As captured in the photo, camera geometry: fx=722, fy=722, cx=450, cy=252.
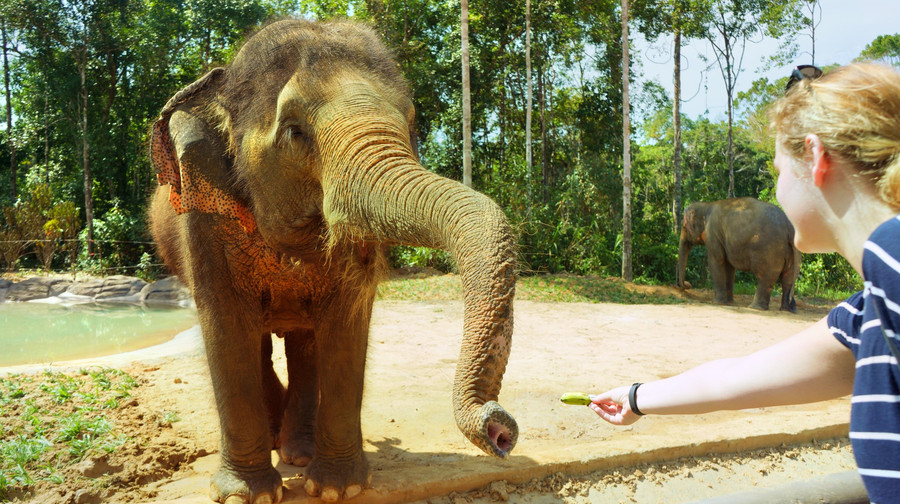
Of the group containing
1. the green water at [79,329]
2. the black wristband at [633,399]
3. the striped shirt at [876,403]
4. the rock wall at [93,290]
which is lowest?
the green water at [79,329]

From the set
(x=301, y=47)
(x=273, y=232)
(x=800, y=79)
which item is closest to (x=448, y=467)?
(x=273, y=232)

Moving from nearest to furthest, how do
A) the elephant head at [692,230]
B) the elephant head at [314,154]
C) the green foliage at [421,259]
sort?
1. the elephant head at [314,154]
2. the elephant head at [692,230]
3. the green foliage at [421,259]

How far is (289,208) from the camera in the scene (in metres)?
3.27

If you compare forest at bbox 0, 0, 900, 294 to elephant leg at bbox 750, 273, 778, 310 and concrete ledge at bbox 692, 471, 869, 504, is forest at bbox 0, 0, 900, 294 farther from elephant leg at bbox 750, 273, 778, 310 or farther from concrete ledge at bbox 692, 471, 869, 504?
concrete ledge at bbox 692, 471, 869, 504

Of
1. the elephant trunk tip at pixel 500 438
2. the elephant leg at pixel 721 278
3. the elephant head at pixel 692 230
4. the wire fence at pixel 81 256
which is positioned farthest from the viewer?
the wire fence at pixel 81 256

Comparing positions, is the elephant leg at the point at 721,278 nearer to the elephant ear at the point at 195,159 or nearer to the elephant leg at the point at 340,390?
the elephant leg at the point at 340,390

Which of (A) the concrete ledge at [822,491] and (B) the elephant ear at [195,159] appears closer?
(A) the concrete ledge at [822,491]

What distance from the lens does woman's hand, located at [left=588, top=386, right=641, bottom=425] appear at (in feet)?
6.91

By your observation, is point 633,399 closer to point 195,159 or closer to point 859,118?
point 859,118

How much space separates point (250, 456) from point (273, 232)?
3.64 ft

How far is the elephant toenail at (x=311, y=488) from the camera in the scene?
11.7 ft

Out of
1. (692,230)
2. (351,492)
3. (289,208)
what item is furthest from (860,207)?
(692,230)

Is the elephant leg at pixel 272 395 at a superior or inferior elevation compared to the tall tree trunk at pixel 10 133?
inferior

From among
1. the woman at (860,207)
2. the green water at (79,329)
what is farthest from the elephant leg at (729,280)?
the woman at (860,207)
